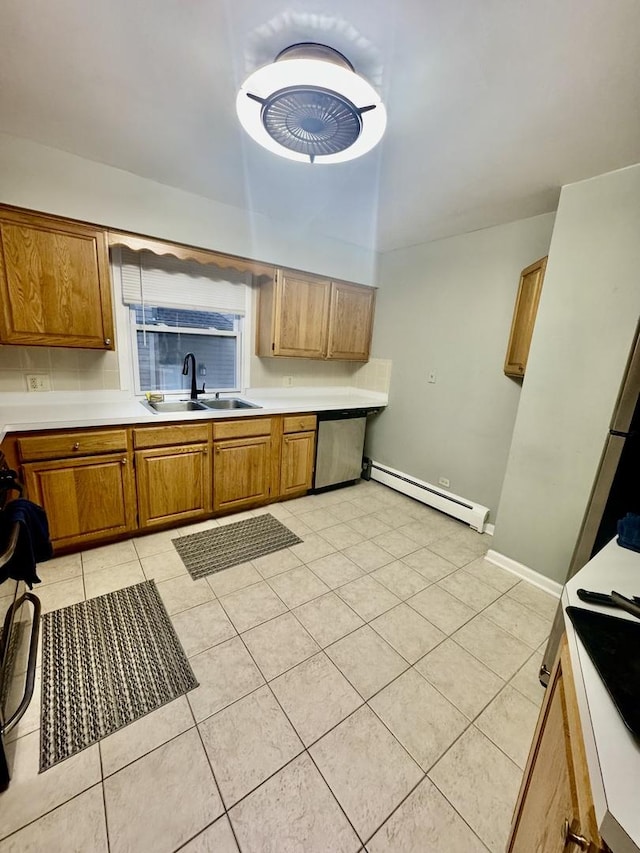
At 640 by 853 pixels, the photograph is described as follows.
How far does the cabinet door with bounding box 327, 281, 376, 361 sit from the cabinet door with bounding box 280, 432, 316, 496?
0.92 meters

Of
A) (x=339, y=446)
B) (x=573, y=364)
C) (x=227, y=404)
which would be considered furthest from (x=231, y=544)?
(x=573, y=364)

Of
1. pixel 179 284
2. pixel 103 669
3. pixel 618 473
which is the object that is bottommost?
pixel 103 669

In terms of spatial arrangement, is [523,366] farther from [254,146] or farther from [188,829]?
[188,829]

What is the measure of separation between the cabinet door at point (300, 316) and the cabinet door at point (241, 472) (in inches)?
34.9

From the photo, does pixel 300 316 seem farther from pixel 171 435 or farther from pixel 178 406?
pixel 171 435

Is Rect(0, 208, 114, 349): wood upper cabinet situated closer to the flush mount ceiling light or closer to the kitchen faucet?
the kitchen faucet

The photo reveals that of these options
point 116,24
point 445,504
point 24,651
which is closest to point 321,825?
point 24,651

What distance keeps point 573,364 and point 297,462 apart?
2123mm

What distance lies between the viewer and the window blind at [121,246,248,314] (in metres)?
2.52

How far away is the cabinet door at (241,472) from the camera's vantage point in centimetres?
267

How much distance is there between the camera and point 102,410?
2.25 metres

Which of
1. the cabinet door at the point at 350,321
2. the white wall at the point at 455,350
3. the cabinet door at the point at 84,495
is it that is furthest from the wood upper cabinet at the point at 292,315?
the cabinet door at the point at 84,495

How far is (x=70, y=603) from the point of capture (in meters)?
1.82

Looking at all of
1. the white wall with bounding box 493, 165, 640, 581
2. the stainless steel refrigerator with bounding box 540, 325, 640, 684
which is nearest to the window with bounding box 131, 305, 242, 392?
the white wall with bounding box 493, 165, 640, 581
